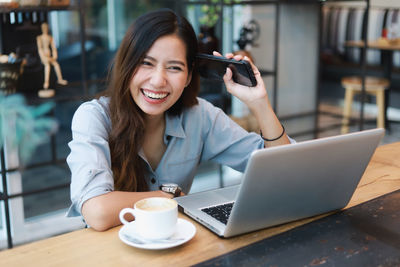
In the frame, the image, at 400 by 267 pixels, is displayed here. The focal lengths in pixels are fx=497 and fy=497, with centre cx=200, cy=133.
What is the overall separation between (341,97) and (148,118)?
4119mm

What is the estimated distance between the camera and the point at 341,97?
532 centimetres

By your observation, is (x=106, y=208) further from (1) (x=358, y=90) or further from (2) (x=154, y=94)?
(1) (x=358, y=90)

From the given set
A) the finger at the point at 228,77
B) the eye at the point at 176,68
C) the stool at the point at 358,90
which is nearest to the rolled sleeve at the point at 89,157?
the eye at the point at 176,68

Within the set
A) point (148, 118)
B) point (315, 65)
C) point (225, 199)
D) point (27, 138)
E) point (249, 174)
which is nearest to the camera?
point (249, 174)

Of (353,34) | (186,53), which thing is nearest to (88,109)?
(186,53)

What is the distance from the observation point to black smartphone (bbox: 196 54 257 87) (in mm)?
1432

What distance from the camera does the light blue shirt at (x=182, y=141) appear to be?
133 centimetres

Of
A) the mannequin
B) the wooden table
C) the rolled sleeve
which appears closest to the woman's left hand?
the rolled sleeve

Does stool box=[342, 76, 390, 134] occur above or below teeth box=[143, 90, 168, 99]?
below

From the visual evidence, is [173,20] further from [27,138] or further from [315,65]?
[315,65]

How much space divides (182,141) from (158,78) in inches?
11.2

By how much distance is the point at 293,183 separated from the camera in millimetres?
965

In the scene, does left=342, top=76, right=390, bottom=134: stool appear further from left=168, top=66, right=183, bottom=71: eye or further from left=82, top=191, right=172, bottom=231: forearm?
left=82, top=191, right=172, bottom=231: forearm

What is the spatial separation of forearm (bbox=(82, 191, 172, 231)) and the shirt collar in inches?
13.4
